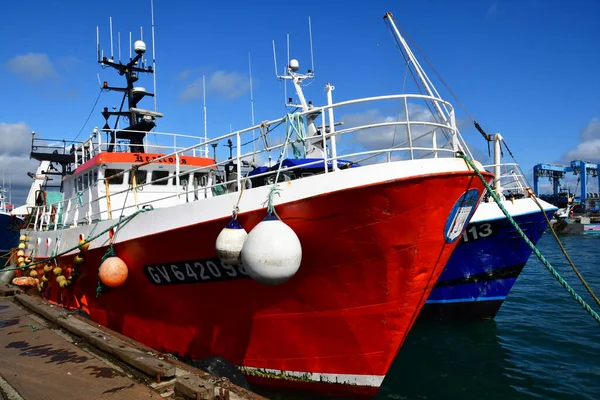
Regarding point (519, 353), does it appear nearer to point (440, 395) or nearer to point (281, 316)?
point (440, 395)

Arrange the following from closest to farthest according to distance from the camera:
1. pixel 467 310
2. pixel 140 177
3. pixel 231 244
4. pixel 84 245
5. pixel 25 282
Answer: pixel 231 244
pixel 84 245
pixel 140 177
pixel 467 310
pixel 25 282

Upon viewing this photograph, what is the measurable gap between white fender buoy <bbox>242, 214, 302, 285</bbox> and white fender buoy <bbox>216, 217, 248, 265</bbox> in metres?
0.24

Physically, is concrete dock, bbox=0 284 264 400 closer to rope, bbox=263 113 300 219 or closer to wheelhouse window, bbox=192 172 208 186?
rope, bbox=263 113 300 219

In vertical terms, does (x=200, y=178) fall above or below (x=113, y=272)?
above

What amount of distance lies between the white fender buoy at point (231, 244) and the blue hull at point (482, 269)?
5921 millimetres

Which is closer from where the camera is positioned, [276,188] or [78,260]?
[276,188]

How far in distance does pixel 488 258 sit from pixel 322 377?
580 cm

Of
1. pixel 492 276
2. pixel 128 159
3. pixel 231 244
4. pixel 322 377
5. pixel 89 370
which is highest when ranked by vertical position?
pixel 128 159

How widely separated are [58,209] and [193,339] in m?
5.89

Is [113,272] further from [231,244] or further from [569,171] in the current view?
[569,171]

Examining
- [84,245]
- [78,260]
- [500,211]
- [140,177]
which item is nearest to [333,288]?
[84,245]

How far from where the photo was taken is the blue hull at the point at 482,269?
912 centimetres

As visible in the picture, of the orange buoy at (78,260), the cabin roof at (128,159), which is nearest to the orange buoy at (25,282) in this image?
the cabin roof at (128,159)

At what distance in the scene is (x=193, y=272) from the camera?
5.93 meters
